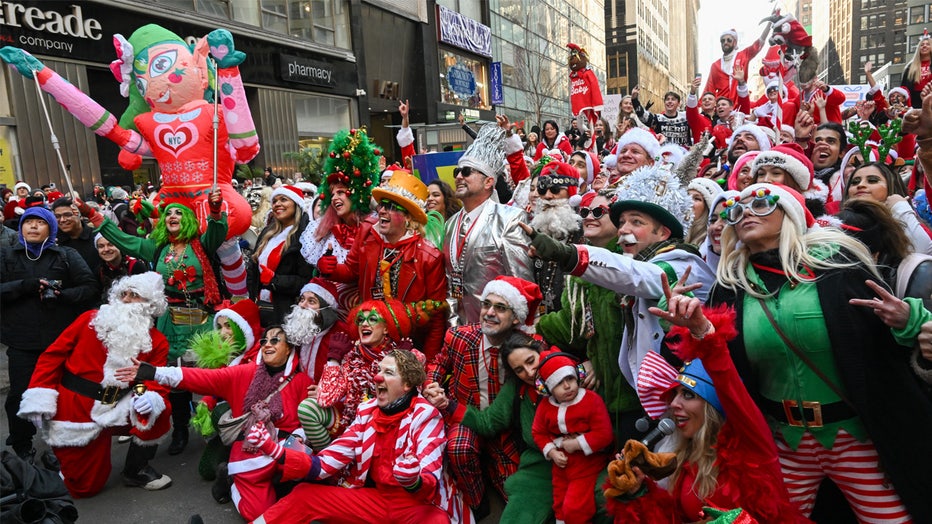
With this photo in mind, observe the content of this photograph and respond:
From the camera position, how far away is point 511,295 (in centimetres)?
367

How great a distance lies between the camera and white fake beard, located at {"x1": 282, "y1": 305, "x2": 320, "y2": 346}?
4266 millimetres

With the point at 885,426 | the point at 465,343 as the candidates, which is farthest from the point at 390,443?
the point at 885,426

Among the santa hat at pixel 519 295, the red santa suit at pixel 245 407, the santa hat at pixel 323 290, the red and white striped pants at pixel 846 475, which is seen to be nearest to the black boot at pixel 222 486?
the red santa suit at pixel 245 407

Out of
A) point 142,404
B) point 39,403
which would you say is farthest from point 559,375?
point 39,403

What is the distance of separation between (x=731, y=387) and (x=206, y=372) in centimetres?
340

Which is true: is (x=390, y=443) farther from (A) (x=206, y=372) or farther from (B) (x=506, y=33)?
(B) (x=506, y=33)

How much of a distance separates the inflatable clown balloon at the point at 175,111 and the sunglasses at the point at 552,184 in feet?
9.55

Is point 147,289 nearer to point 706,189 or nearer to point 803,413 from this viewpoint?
point 706,189

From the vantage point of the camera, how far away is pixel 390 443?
357cm

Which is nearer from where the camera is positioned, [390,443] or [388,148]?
[390,443]

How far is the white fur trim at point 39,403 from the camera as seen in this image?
4156 millimetres

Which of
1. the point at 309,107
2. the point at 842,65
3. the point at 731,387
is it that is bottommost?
the point at 731,387

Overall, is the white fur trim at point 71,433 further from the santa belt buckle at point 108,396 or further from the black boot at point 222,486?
the black boot at point 222,486

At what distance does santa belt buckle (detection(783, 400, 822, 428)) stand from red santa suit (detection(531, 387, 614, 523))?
0.99 metres
